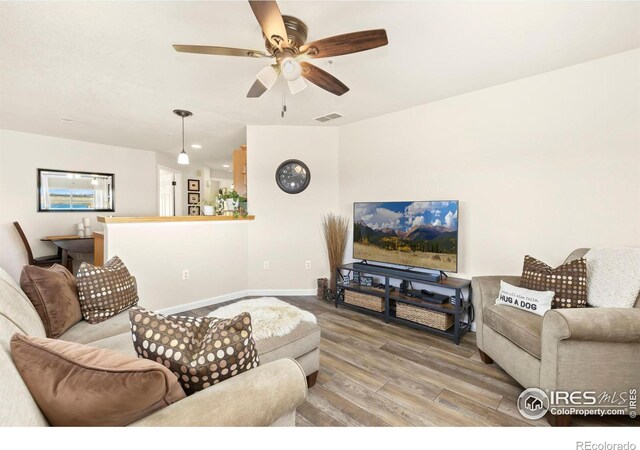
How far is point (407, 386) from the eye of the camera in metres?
1.97

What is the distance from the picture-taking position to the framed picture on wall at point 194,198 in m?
6.97

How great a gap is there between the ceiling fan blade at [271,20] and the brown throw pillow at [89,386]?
153 centimetres

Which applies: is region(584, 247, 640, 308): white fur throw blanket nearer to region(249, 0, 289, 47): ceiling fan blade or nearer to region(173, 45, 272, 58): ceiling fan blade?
region(249, 0, 289, 47): ceiling fan blade

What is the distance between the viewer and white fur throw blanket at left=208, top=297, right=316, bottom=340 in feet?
5.85

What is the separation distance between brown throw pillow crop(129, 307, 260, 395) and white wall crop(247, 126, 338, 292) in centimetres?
301

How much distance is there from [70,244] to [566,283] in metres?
5.84

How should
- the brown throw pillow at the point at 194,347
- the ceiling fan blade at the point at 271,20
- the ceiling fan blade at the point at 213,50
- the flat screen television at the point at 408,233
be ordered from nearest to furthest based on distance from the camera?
the brown throw pillow at the point at 194,347 → the ceiling fan blade at the point at 271,20 → the ceiling fan blade at the point at 213,50 → the flat screen television at the point at 408,233

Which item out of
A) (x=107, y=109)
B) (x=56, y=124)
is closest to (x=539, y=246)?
(x=107, y=109)

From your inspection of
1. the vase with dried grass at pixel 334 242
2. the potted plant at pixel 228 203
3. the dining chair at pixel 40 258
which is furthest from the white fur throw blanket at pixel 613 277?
the dining chair at pixel 40 258

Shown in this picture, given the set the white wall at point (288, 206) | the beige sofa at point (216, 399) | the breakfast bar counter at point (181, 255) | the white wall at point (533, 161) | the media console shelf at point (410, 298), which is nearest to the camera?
the beige sofa at point (216, 399)

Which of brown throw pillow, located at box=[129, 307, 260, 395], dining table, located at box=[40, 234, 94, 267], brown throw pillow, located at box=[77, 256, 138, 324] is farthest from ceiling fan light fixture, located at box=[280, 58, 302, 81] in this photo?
dining table, located at box=[40, 234, 94, 267]

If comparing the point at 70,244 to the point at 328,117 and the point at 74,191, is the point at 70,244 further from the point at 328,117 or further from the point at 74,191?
the point at 328,117

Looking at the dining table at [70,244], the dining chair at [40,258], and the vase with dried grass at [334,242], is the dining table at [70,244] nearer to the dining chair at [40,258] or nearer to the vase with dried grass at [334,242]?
the dining chair at [40,258]

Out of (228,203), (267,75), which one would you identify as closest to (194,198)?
(228,203)
